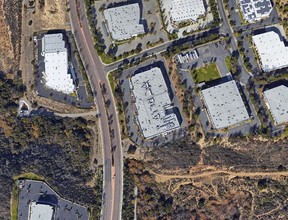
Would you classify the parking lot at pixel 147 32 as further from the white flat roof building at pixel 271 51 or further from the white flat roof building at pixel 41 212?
the white flat roof building at pixel 41 212

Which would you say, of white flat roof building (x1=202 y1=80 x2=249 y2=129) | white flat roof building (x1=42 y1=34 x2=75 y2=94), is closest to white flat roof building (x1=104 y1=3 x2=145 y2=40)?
white flat roof building (x1=42 y1=34 x2=75 y2=94)

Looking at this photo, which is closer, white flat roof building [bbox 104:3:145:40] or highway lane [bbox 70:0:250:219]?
highway lane [bbox 70:0:250:219]

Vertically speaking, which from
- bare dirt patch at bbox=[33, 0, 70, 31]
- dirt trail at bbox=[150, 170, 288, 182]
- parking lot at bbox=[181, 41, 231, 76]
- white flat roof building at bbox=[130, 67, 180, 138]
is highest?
bare dirt patch at bbox=[33, 0, 70, 31]

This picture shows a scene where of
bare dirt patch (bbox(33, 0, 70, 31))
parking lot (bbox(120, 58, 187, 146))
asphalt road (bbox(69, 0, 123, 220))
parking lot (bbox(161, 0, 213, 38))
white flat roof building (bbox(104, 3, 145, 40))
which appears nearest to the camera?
asphalt road (bbox(69, 0, 123, 220))

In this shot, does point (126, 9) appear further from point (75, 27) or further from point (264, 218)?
point (264, 218)

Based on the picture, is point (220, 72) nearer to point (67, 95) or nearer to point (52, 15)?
point (67, 95)

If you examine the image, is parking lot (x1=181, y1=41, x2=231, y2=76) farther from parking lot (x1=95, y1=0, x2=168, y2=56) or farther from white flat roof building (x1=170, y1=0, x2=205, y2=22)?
parking lot (x1=95, y1=0, x2=168, y2=56)
